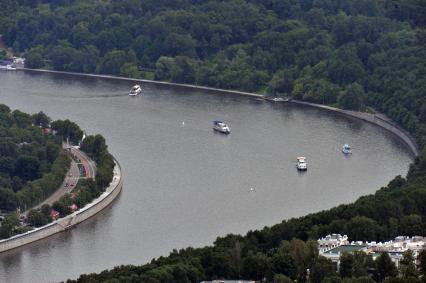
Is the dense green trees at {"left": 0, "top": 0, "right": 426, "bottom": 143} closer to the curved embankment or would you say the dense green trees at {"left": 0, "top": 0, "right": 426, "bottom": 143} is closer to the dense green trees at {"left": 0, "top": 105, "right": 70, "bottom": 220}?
the dense green trees at {"left": 0, "top": 105, "right": 70, "bottom": 220}

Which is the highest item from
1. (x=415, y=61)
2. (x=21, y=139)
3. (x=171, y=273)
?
(x=415, y=61)

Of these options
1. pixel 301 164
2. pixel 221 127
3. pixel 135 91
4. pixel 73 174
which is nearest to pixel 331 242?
pixel 301 164

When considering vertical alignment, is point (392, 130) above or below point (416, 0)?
below

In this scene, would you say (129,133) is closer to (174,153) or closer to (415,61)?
(174,153)

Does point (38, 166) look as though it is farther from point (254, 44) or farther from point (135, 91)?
point (254, 44)

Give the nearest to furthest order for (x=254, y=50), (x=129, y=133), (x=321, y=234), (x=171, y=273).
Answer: (x=171, y=273) → (x=321, y=234) → (x=129, y=133) → (x=254, y=50)

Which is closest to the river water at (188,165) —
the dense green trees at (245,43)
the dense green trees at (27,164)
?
the dense green trees at (245,43)

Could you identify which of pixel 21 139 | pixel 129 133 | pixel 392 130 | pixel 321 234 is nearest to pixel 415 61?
pixel 392 130
